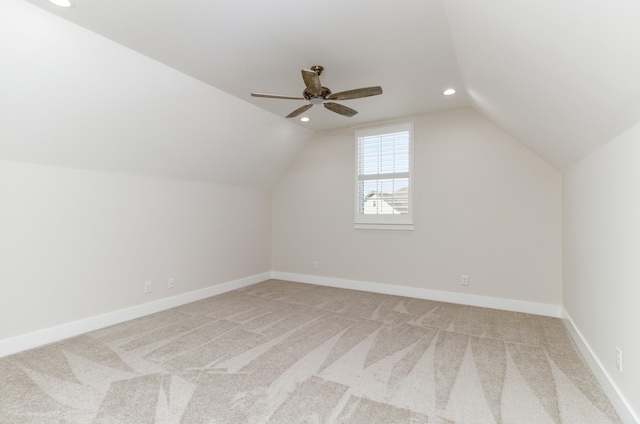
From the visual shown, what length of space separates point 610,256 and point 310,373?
2.24m

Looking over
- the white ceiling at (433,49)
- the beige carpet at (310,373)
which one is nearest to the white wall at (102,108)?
the white ceiling at (433,49)

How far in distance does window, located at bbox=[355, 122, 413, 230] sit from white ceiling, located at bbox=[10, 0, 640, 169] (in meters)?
1.10

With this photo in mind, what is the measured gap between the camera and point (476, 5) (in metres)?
1.67

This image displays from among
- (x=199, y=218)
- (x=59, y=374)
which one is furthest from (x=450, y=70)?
(x=59, y=374)

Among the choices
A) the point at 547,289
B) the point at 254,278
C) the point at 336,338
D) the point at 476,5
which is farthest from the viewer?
the point at 254,278

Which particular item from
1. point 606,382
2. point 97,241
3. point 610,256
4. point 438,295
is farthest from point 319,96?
point 438,295

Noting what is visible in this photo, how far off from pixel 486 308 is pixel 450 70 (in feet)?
9.56

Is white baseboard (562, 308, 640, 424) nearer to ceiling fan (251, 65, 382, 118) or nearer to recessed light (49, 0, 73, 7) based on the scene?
ceiling fan (251, 65, 382, 118)

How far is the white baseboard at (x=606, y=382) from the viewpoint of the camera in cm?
171

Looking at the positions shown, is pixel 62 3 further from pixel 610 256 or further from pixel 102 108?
→ pixel 610 256

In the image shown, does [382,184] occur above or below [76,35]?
below

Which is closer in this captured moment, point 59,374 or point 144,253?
point 59,374

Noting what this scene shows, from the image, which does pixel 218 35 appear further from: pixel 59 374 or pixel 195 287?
pixel 195 287

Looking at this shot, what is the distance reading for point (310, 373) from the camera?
2.32 m
